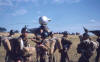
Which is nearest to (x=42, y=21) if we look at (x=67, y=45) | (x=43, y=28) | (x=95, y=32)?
(x=43, y=28)

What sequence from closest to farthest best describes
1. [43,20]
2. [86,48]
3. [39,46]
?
[39,46] → [86,48] → [43,20]

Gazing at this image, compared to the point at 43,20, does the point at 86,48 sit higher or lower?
lower

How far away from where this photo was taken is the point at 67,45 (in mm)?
10609

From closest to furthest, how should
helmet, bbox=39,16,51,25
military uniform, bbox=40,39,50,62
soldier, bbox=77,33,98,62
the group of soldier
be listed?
1. the group of soldier
2. military uniform, bbox=40,39,50,62
3. soldier, bbox=77,33,98,62
4. helmet, bbox=39,16,51,25

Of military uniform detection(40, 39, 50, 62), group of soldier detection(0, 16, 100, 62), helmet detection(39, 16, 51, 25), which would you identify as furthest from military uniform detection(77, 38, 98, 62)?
helmet detection(39, 16, 51, 25)

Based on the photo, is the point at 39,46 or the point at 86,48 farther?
the point at 86,48

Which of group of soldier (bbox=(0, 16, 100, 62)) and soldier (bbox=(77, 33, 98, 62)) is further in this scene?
soldier (bbox=(77, 33, 98, 62))

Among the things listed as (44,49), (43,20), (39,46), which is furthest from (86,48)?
(43,20)

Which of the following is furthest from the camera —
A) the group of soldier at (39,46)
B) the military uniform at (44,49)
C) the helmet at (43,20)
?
the helmet at (43,20)

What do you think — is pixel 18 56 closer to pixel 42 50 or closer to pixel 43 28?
pixel 42 50

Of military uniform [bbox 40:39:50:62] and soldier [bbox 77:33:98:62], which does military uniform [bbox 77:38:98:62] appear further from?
military uniform [bbox 40:39:50:62]

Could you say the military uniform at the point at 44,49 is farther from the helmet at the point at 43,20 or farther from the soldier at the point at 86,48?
the soldier at the point at 86,48

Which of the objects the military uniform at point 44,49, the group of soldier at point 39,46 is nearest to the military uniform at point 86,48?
the group of soldier at point 39,46

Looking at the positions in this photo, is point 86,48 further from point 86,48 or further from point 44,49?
point 44,49
